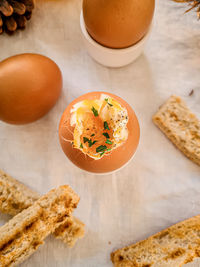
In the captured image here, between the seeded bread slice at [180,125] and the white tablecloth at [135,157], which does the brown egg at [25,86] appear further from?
the seeded bread slice at [180,125]

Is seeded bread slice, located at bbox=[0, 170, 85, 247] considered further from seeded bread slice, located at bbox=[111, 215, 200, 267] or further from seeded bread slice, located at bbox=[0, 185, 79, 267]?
seeded bread slice, located at bbox=[111, 215, 200, 267]

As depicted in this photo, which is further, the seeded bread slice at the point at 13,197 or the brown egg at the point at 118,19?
the seeded bread slice at the point at 13,197

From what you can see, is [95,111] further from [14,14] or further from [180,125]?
[14,14]

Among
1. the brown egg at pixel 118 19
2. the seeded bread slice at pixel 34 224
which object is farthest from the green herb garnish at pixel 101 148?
the brown egg at pixel 118 19

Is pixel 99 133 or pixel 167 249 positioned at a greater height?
pixel 99 133

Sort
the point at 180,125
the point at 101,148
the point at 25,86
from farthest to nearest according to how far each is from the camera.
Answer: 1. the point at 180,125
2. the point at 25,86
3. the point at 101,148

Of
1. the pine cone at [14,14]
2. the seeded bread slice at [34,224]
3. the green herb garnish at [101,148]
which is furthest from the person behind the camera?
the pine cone at [14,14]

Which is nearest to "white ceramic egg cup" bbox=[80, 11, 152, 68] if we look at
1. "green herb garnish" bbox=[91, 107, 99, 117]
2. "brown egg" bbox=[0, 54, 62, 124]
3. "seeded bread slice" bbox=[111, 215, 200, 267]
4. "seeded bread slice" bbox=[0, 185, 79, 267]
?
"brown egg" bbox=[0, 54, 62, 124]

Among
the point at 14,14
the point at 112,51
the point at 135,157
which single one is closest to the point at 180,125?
the point at 135,157
